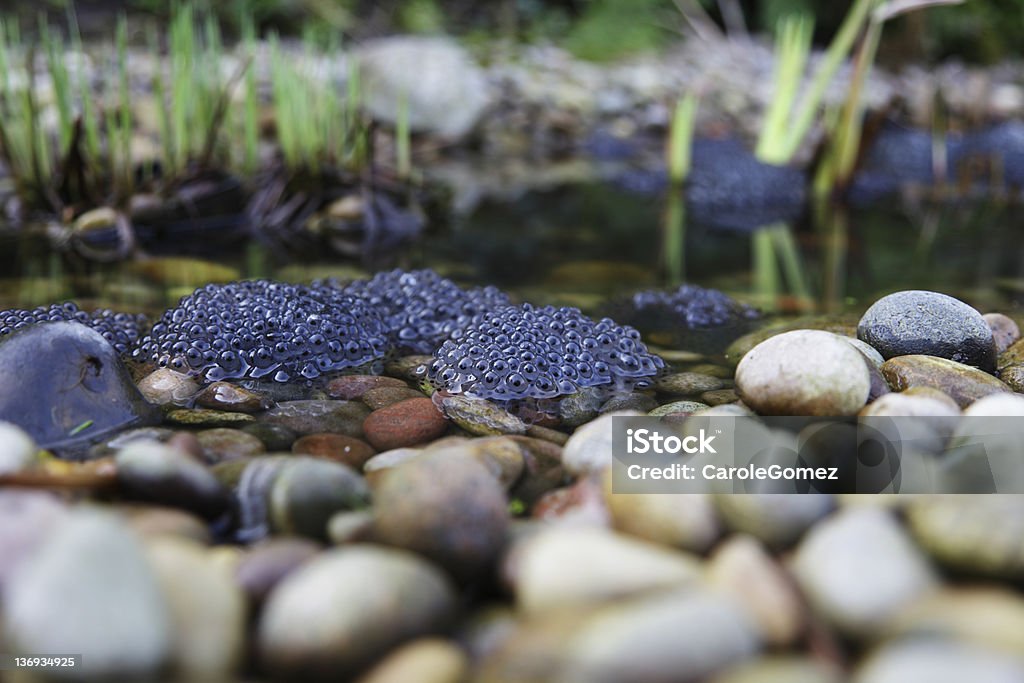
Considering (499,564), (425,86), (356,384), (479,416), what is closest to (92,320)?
(356,384)

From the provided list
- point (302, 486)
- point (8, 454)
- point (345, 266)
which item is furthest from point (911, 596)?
point (345, 266)

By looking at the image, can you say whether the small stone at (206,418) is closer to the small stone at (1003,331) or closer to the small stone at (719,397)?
the small stone at (719,397)

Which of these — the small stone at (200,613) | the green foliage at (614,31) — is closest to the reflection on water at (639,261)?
the small stone at (200,613)

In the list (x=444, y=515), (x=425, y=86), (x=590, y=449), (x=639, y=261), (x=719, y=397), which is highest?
(x=425, y=86)

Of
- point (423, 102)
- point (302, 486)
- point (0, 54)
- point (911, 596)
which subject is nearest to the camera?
point (911, 596)

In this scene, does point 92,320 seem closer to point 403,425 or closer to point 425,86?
point 403,425

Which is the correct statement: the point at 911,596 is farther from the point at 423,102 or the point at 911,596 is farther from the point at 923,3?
the point at 423,102

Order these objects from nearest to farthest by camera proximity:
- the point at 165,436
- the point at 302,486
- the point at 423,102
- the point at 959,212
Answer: the point at 302,486 → the point at 165,436 → the point at 959,212 → the point at 423,102
